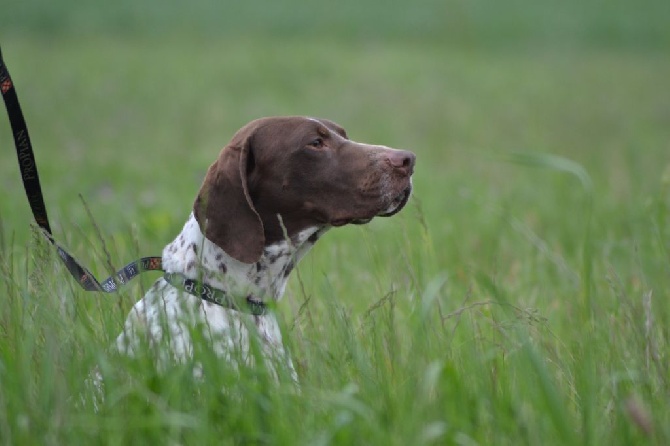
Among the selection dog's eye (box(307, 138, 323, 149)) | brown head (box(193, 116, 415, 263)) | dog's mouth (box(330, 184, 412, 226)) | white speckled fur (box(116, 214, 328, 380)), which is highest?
dog's eye (box(307, 138, 323, 149))

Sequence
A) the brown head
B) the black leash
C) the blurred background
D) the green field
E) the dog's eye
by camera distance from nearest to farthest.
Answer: the green field → the black leash → the brown head → the dog's eye → the blurred background

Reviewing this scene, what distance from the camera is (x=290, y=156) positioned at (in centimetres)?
367

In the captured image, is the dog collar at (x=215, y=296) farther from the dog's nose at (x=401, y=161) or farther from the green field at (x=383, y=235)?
the dog's nose at (x=401, y=161)

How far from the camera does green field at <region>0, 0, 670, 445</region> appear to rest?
8.39 feet

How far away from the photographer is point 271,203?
366cm

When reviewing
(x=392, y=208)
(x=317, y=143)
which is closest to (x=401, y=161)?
(x=392, y=208)

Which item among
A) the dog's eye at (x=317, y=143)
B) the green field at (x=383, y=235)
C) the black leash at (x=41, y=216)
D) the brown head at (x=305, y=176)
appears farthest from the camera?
the dog's eye at (x=317, y=143)

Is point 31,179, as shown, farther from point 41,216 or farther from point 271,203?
point 271,203

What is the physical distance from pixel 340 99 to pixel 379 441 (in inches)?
475

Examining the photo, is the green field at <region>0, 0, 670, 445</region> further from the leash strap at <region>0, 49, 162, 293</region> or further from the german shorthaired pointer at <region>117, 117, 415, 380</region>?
the german shorthaired pointer at <region>117, 117, 415, 380</region>

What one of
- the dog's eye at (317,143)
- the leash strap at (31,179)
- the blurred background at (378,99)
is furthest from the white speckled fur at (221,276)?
the blurred background at (378,99)

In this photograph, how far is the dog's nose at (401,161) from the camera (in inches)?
141

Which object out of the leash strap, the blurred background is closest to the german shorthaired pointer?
the leash strap

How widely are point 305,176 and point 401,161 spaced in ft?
1.31
